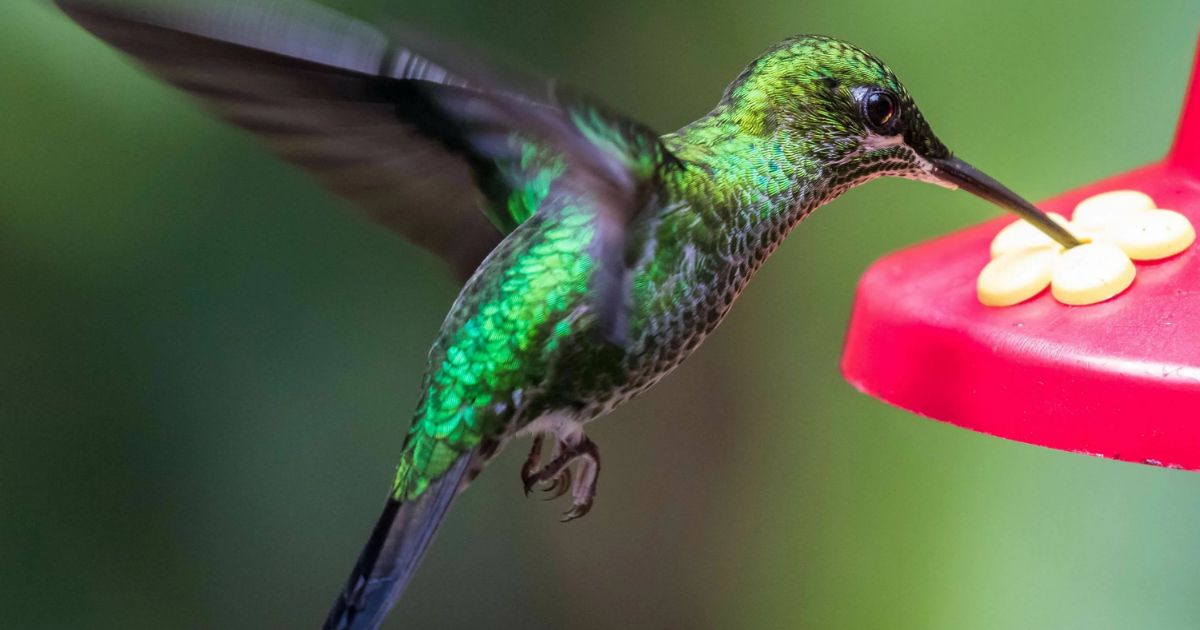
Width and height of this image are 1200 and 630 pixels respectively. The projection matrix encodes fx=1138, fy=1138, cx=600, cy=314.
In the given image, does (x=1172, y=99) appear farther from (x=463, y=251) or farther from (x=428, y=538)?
(x=428, y=538)

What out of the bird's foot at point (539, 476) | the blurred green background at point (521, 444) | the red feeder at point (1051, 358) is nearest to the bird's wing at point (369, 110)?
the bird's foot at point (539, 476)

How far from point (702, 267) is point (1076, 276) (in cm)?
35

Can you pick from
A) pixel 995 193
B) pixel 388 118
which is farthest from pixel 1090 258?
pixel 388 118

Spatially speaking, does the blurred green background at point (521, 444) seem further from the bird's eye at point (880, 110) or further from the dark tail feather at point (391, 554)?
the dark tail feather at point (391, 554)

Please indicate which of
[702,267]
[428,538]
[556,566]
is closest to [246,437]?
[556,566]

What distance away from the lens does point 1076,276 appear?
1.06m

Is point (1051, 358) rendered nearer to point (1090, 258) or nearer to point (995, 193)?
point (1090, 258)

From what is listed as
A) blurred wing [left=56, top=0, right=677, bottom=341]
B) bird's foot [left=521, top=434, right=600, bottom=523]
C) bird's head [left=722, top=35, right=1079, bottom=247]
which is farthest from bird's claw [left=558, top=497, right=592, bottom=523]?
bird's head [left=722, top=35, right=1079, bottom=247]

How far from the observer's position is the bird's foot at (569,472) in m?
1.24

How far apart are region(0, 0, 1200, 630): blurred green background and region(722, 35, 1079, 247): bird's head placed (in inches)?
44.8

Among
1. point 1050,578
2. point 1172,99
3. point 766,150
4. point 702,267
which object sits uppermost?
point 1172,99

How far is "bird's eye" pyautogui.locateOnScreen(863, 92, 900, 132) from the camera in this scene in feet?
3.76

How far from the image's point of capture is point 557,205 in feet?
3.79

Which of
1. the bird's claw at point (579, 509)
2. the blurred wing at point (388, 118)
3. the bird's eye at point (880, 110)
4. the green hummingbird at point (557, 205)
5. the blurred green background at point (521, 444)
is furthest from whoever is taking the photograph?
the blurred green background at point (521, 444)
